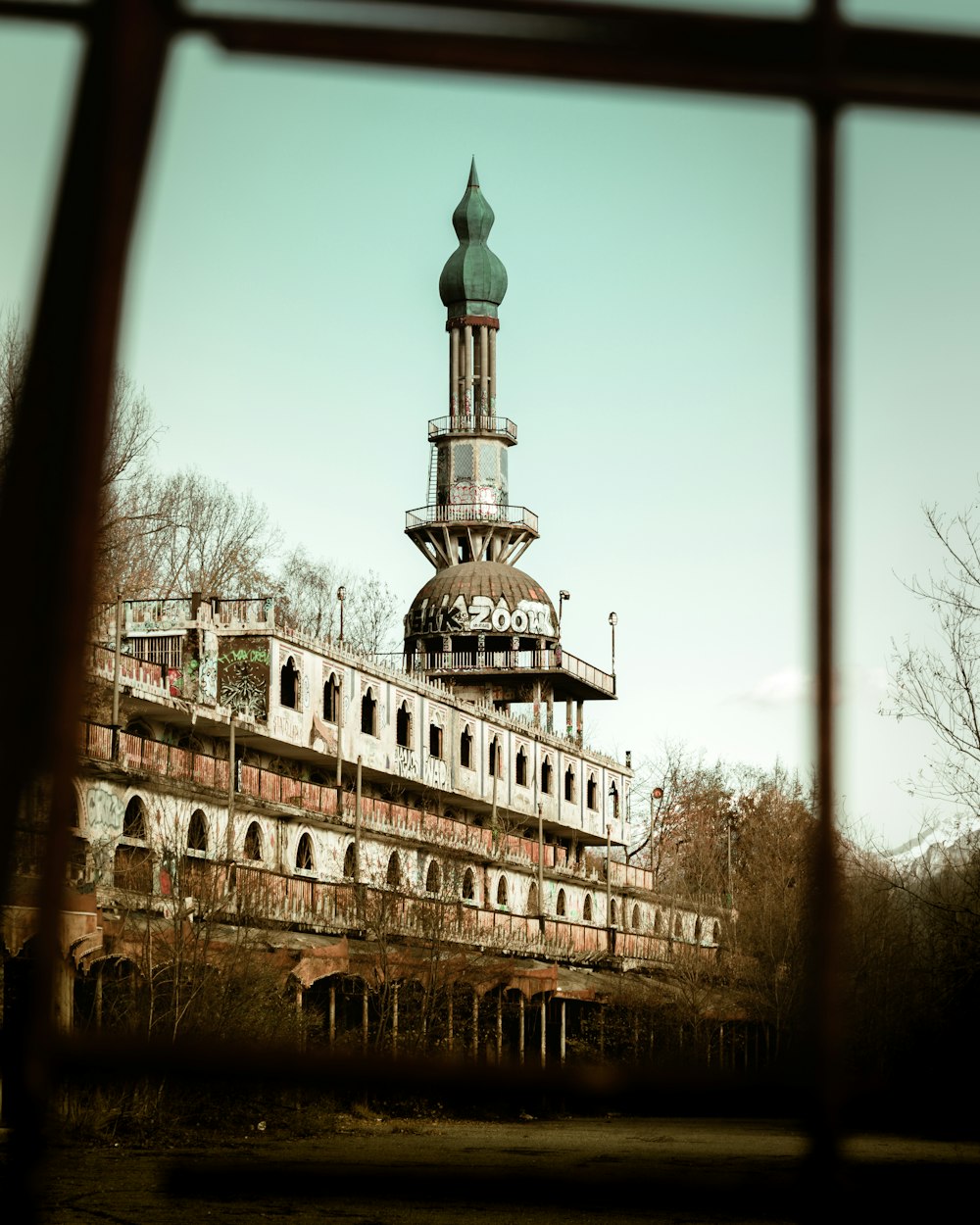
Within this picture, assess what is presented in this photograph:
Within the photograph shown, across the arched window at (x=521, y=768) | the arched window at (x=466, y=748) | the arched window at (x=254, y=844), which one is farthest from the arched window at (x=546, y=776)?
the arched window at (x=254, y=844)

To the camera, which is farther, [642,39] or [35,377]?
[642,39]

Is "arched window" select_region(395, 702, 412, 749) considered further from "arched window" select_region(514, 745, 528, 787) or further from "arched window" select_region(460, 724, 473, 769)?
"arched window" select_region(514, 745, 528, 787)

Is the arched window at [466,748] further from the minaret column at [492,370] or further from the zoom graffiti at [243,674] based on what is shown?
the minaret column at [492,370]

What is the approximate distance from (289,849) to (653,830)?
121 feet

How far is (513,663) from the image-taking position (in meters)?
63.3

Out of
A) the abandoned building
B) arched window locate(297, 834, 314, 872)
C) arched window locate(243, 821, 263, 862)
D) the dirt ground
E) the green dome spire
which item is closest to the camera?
the dirt ground

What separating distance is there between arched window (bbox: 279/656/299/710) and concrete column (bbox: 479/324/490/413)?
2988 cm

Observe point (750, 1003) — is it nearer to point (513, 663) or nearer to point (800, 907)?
point (800, 907)

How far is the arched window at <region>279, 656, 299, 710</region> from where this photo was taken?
1651 inches

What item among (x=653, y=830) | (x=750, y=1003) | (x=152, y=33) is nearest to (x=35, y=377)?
(x=152, y=33)

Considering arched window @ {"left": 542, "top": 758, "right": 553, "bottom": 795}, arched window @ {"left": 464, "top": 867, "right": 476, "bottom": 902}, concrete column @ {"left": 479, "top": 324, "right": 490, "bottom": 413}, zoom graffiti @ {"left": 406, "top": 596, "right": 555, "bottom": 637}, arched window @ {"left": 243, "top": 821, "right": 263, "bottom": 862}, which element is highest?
concrete column @ {"left": 479, "top": 324, "right": 490, "bottom": 413}

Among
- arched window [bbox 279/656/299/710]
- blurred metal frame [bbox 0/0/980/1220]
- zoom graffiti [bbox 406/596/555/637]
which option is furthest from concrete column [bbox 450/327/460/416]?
blurred metal frame [bbox 0/0/980/1220]

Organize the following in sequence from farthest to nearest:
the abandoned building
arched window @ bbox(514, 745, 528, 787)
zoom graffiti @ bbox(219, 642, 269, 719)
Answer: arched window @ bbox(514, 745, 528, 787) → zoom graffiti @ bbox(219, 642, 269, 719) → the abandoned building

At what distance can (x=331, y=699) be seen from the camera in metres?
44.8
